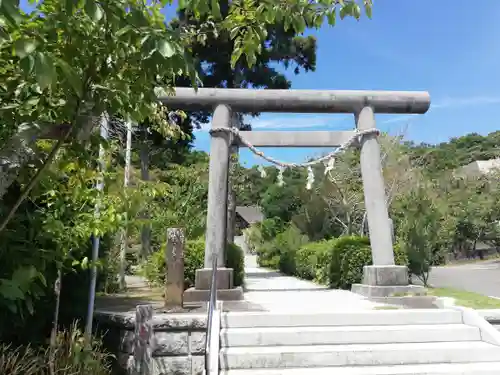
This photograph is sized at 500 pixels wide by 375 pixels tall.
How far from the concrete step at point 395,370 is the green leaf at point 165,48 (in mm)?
3722

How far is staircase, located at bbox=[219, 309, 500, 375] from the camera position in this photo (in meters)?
4.61

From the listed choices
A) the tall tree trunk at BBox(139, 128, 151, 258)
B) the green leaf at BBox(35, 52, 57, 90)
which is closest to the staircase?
the green leaf at BBox(35, 52, 57, 90)

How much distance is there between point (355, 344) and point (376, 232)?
3.54 metres

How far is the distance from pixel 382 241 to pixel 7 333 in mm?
6357

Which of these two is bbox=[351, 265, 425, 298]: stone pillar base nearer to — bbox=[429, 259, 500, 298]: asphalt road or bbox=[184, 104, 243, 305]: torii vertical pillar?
bbox=[184, 104, 243, 305]: torii vertical pillar

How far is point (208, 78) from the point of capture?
15.8m

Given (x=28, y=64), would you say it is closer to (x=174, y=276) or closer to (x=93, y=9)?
(x=93, y=9)

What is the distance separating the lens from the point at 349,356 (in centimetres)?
A: 471

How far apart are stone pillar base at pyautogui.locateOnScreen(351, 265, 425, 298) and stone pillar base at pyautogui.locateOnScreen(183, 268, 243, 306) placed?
2411mm

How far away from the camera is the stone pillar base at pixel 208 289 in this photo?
7.12 meters

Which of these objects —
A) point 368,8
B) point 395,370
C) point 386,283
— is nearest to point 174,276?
point 395,370

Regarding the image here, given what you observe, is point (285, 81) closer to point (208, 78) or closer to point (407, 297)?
point (208, 78)

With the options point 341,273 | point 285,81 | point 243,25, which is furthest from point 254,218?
point 243,25

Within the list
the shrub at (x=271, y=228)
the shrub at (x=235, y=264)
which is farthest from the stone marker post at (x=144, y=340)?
the shrub at (x=271, y=228)
